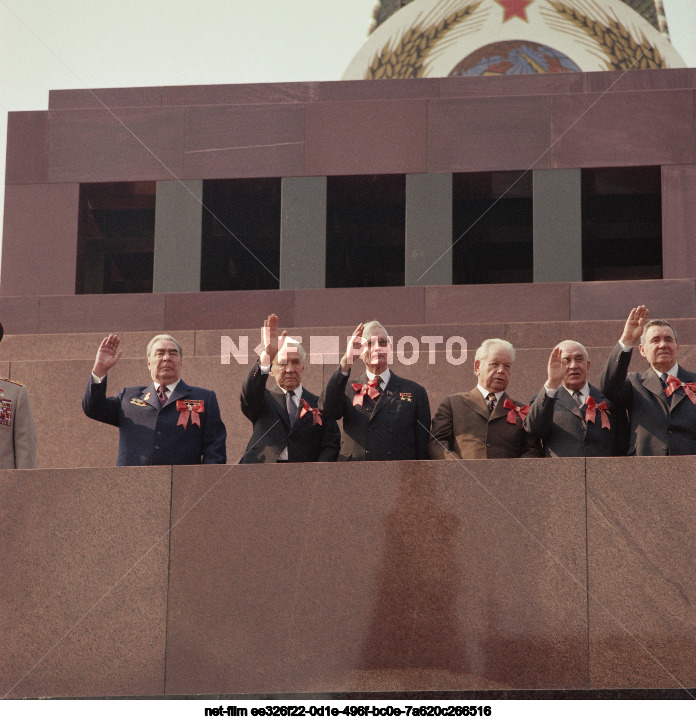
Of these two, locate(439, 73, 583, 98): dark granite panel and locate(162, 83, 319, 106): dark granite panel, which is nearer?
locate(439, 73, 583, 98): dark granite panel

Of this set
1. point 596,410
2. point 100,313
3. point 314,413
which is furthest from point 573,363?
point 100,313

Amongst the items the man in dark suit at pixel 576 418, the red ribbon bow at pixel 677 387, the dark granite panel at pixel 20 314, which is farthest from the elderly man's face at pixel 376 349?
the dark granite panel at pixel 20 314

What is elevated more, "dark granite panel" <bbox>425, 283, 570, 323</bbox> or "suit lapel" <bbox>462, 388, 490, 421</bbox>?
"dark granite panel" <bbox>425, 283, 570, 323</bbox>

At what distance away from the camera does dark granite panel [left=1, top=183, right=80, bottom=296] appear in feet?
42.7

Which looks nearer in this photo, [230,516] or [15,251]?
Answer: [230,516]

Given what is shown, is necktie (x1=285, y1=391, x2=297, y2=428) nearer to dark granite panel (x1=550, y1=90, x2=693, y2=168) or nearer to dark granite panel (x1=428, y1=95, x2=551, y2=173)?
dark granite panel (x1=428, y1=95, x2=551, y2=173)

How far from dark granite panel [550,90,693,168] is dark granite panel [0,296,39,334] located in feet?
18.6

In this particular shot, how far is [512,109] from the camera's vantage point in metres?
13.0

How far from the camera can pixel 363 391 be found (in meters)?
7.16

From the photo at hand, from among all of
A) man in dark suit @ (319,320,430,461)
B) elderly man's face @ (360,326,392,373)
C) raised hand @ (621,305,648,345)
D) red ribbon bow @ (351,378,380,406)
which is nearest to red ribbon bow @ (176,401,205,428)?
man in dark suit @ (319,320,430,461)

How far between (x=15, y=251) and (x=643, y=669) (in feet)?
30.2

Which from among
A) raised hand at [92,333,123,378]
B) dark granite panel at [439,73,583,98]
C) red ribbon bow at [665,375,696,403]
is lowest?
red ribbon bow at [665,375,696,403]

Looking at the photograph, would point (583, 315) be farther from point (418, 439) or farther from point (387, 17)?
point (387, 17)

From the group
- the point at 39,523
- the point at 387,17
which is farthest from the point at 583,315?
the point at 387,17
